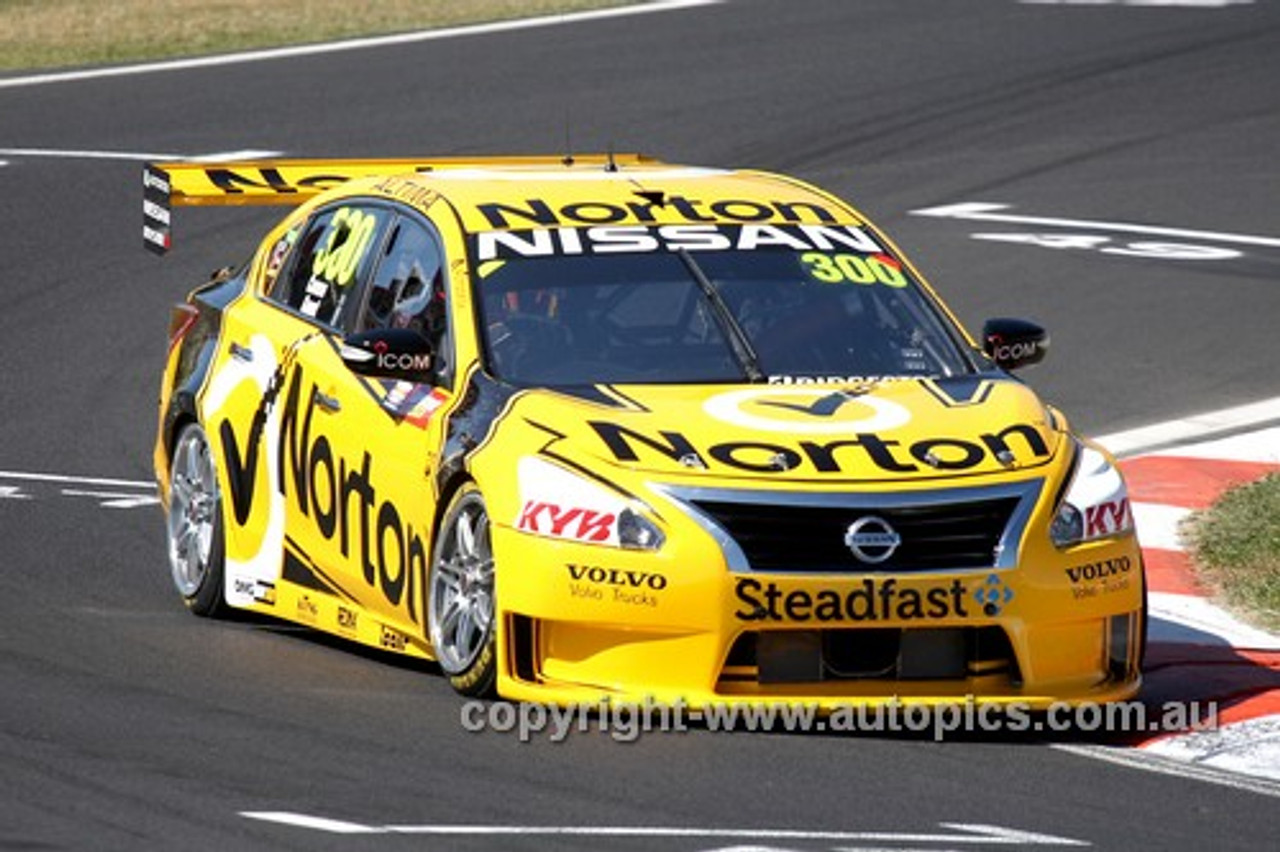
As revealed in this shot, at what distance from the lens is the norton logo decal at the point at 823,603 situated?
853 cm

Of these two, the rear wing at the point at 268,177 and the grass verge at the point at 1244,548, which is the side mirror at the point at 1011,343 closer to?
the grass verge at the point at 1244,548

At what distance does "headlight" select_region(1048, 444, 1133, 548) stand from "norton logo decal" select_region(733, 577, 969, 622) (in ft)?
1.72

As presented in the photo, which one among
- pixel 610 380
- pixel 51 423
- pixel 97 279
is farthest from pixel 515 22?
pixel 610 380

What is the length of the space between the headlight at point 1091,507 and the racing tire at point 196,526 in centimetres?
299

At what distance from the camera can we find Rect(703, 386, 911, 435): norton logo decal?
896 centimetres

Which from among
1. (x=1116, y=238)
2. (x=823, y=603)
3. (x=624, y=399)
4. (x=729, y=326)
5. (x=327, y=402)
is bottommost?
(x=1116, y=238)

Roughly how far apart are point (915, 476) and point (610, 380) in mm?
1143

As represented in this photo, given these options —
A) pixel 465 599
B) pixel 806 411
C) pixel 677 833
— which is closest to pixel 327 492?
pixel 465 599

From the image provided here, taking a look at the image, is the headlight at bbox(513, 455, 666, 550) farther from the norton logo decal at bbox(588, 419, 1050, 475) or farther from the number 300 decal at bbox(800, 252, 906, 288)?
the number 300 decal at bbox(800, 252, 906, 288)

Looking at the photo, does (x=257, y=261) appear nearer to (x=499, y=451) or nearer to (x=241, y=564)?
(x=241, y=564)

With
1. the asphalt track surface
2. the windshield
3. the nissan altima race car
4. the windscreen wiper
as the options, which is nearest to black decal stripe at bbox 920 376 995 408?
the nissan altima race car

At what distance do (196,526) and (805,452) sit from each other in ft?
9.45

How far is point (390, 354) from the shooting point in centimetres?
952

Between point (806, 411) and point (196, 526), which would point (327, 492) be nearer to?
point (196, 526)
